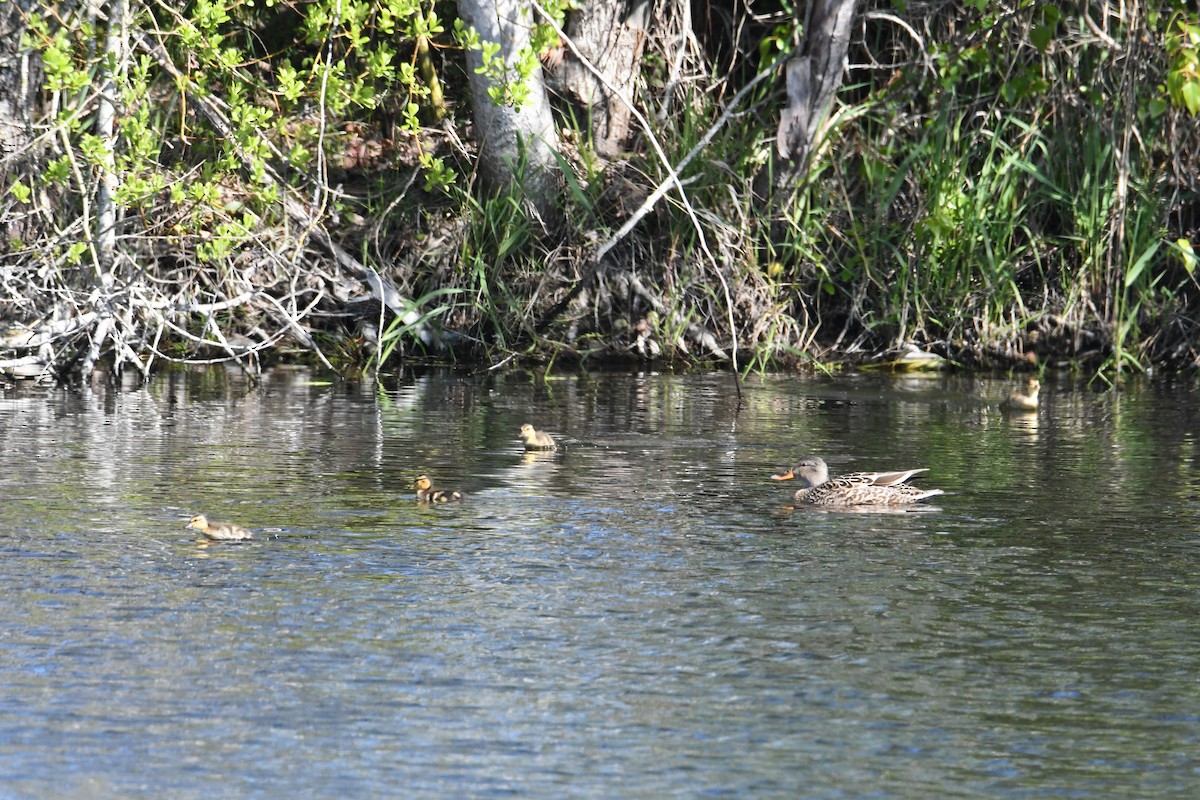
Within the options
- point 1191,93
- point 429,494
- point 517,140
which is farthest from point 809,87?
point 429,494

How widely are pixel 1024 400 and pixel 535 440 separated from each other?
4117 millimetres

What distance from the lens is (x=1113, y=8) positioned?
1567 cm

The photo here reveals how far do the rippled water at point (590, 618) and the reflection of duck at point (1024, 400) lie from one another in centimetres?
151

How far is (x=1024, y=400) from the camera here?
13266mm

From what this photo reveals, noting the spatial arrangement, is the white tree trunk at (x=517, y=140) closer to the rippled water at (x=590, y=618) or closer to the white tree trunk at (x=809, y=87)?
the white tree trunk at (x=809, y=87)

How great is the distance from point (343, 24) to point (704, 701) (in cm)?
1004

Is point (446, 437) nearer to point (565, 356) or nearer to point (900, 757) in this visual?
point (565, 356)

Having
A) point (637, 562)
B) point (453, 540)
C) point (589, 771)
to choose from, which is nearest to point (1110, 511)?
point (637, 562)

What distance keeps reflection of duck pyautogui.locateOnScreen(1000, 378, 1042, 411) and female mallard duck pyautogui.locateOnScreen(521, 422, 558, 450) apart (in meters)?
3.94

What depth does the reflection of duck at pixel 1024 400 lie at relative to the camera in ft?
43.5

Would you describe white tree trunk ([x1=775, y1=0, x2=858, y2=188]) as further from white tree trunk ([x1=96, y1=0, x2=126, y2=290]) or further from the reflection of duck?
white tree trunk ([x1=96, y1=0, x2=126, y2=290])

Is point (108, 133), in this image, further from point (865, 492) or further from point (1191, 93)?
point (1191, 93)

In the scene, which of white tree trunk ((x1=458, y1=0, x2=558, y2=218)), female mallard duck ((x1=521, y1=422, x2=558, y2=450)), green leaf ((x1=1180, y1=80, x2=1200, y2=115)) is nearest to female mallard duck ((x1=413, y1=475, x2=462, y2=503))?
female mallard duck ((x1=521, y1=422, x2=558, y2=450))

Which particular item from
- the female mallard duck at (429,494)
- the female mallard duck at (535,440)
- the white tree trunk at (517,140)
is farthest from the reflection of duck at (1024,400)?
the female mallard duck at (429,494)
